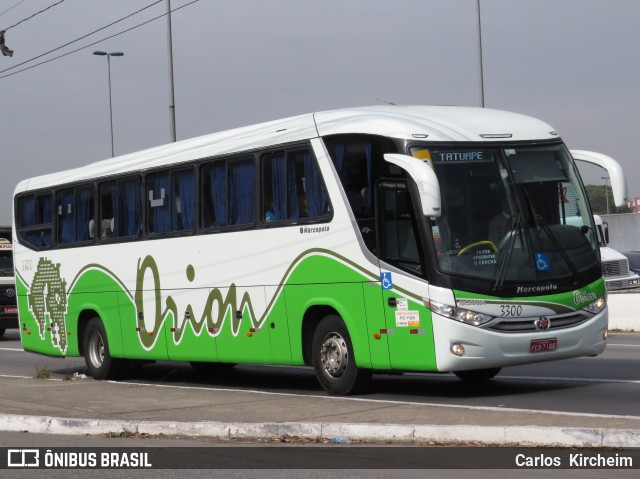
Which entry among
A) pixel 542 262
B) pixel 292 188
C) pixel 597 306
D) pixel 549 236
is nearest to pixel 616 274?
pixel 597 306

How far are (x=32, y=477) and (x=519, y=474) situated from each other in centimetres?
363

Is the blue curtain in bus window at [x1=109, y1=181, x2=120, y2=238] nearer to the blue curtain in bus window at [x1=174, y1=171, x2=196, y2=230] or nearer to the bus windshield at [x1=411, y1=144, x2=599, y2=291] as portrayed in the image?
the blue curtain in bus window at [x1=174, y1=171, x2=196, y2=230]

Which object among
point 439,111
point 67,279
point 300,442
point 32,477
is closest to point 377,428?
point 300,442

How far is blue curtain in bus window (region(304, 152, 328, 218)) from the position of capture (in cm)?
1427

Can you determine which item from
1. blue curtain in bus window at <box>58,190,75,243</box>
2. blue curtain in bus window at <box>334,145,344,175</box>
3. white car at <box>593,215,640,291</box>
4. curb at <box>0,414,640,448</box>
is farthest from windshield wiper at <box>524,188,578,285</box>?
white car at <box>593,215,640,291</box>

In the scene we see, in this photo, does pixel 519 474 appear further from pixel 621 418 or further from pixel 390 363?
pixel 390 363

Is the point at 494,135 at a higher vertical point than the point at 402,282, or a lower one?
higher

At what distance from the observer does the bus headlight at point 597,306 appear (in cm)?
1357

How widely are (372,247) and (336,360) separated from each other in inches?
62.5

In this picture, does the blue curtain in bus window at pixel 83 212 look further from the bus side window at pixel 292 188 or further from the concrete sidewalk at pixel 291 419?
the bus side window at pixel 292 188

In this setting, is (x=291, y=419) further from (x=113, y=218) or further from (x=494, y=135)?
(x=113, y=218)

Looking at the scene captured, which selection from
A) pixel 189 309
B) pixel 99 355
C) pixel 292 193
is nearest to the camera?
pixel 292 193

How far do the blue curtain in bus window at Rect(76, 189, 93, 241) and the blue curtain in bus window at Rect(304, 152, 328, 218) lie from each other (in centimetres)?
603

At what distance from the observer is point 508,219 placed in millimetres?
13125
